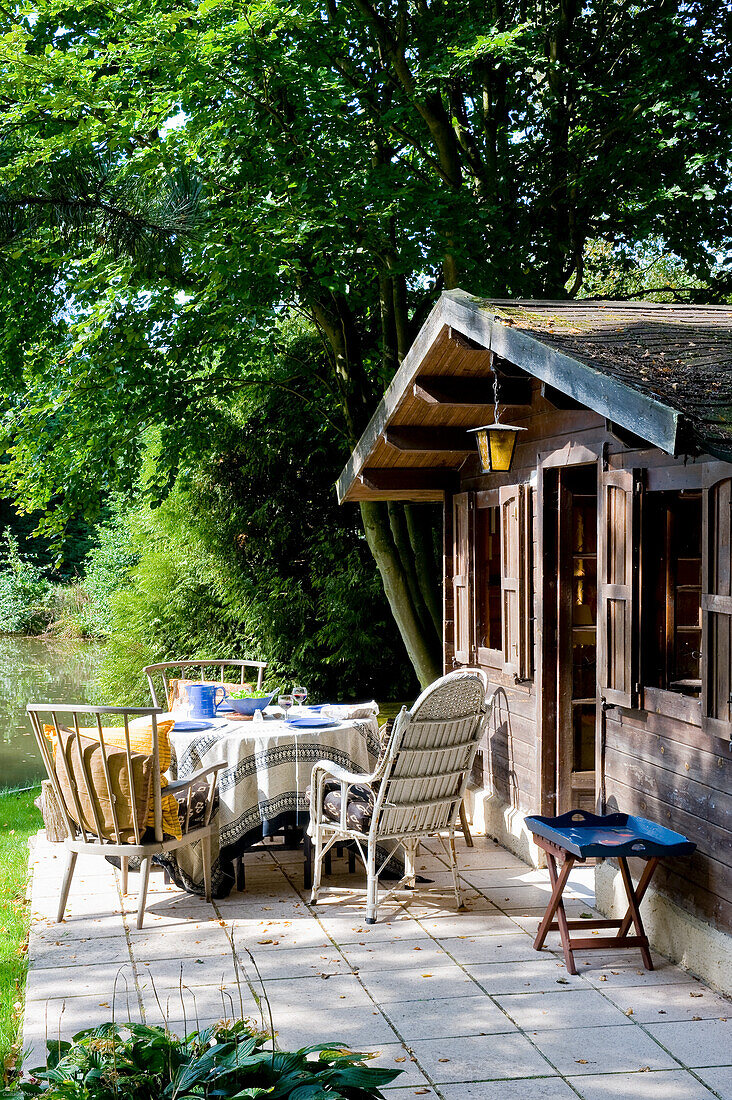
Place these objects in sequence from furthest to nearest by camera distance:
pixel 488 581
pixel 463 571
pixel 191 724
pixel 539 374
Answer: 1. pixel 463 571
2. pixel 488 581
3. pixel 191 724
4. pixel 539 374

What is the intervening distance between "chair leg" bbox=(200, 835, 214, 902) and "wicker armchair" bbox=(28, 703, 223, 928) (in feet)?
0.39

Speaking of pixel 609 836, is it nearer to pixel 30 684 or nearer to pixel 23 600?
pixel 30 684

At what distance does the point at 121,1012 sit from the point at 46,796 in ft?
9.65

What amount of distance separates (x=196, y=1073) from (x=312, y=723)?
12.2ft

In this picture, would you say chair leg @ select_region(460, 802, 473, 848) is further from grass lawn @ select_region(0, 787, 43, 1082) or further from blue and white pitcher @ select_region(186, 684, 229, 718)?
grass lawn @ select_region(0, 787, 43, 1082)

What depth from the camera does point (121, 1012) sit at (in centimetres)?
399

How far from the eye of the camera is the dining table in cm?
574

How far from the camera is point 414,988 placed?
434 centimetres

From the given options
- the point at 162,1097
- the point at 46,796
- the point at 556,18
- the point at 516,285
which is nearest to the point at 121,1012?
the point at 162,1097

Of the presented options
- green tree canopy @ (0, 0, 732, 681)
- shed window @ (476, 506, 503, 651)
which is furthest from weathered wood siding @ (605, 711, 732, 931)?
green tree canopy @ (0, 0, 732, 681)

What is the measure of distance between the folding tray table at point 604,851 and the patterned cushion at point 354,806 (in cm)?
108

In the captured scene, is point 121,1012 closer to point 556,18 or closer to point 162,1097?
point 162,1097

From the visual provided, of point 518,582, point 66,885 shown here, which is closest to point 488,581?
point 518,582

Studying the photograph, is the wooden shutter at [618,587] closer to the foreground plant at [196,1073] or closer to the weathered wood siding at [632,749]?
the weathered wood siding at [632,749]
